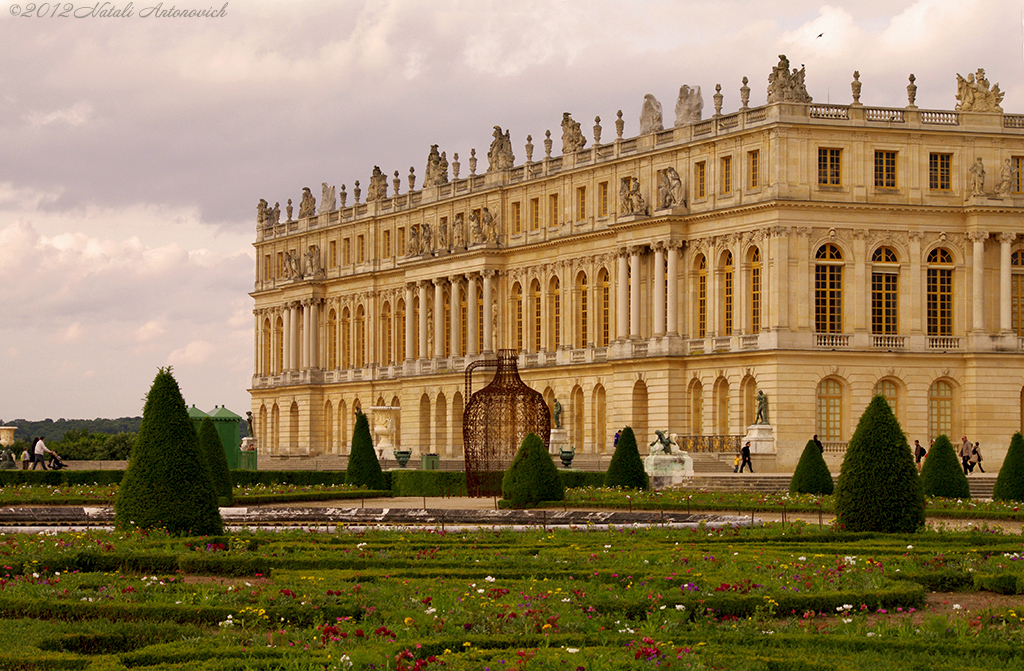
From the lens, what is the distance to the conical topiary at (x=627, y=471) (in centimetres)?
4184

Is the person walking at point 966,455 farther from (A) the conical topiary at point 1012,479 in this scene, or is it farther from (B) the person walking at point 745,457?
(A) the conical topiary at point 1012,479

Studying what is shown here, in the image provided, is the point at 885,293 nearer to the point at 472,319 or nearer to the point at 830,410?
the point at 830,410

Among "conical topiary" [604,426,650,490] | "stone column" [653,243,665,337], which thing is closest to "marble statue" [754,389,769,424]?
"stone column" [653,243,665,337]

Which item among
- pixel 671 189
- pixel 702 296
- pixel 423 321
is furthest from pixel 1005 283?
pixel 423 321

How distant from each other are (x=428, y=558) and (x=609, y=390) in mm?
52519

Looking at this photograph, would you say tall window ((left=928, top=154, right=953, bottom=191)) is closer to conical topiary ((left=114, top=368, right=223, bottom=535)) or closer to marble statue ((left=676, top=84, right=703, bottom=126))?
marble statue ((left=676, top=84, right=703, bottom=126))

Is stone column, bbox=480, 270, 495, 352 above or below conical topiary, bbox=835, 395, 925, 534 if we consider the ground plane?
above

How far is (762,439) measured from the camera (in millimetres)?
62188

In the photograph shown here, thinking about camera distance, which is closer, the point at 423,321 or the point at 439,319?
the point at 439,319

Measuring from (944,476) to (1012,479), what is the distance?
5.34ft

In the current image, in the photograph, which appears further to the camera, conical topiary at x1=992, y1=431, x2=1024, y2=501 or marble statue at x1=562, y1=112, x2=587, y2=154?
marble statue at x1=562, y1=112, x2=587, y2=154

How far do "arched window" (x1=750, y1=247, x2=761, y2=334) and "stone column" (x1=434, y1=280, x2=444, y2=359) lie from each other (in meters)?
25.4

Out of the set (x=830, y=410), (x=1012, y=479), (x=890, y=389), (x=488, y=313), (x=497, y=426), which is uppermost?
(x=488, y=313)

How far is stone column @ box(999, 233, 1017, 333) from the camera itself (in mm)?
63625
